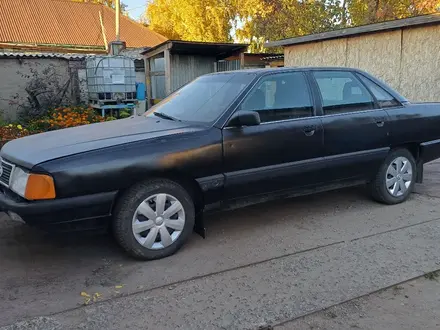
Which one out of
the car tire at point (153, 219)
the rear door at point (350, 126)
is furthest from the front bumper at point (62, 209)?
the rear door at point (350, 126)

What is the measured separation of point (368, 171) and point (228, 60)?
383 inches

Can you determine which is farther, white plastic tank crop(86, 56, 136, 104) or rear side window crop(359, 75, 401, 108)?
white plastic tank crop(86, 56, 136, 104)

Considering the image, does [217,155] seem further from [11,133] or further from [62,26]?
[62,26]

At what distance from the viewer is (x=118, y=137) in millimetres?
3799

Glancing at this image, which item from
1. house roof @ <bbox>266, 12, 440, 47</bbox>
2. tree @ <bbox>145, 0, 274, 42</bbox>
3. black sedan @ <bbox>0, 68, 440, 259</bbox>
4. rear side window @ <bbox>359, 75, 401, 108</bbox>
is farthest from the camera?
tree @ <bbox>145, 0, 274, 42</bbox>

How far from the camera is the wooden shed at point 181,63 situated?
12.5m

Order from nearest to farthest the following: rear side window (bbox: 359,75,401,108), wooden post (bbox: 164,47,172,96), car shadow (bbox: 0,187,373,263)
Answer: car shadow (bbox: 0,187,373,263), rear side window (bbox: 359,75,401,108), wooden post (bbox: 164,47,172,96)

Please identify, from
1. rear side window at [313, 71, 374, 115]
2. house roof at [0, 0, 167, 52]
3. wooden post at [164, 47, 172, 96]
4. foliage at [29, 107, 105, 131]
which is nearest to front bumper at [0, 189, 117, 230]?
rear side window at [313, 71, 374, 115]

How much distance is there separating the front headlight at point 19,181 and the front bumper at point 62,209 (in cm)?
7

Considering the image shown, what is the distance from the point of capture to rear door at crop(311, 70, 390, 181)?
15.4 feet

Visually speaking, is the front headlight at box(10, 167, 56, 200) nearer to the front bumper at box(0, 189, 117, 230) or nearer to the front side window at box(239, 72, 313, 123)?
the front bumper at box(0, 189, 117, 230)

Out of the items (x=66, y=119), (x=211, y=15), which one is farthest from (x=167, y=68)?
(x=211, y=15)

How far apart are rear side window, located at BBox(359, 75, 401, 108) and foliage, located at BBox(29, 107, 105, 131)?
6127 millimetres

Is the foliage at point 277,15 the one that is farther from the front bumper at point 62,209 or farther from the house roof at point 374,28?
the front bumper at point 62,209
